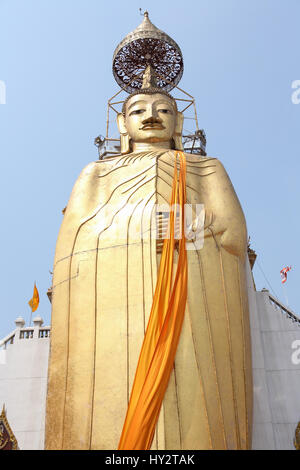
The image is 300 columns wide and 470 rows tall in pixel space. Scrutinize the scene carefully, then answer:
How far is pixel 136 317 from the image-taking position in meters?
4.99

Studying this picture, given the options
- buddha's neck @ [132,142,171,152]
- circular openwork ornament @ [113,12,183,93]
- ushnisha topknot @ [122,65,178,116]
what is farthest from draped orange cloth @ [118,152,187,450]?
circular openwork ornament @ [113,12,183,93]

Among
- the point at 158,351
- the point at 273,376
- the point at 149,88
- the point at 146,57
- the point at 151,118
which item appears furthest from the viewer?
the point at 146,57

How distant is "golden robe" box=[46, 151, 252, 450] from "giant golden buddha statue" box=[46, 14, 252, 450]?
0.01 meters

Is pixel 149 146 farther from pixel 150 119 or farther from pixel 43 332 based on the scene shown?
pixel 43 332

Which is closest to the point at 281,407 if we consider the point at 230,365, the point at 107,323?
the point at 230,365

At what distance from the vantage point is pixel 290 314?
7.58m

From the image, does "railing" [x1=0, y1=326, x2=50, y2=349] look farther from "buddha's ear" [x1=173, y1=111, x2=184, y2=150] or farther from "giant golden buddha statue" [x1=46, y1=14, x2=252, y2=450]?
"buddha's ear" [x1=173, y1=111, x2=184, y2=150]

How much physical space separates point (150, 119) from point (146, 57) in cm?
214

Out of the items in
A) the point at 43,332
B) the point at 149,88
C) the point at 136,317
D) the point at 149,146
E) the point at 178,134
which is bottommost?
the point at 136,317

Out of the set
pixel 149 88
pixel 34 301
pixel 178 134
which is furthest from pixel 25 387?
pixel 149 88

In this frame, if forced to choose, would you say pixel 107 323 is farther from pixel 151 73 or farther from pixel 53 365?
pixel 151 73

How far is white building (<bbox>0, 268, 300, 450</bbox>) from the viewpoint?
589 centimetres
